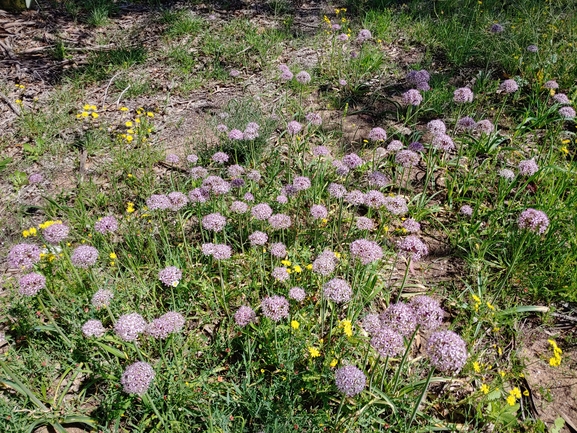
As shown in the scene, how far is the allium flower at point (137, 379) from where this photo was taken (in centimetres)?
190

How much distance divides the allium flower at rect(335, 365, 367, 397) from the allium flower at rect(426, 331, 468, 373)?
38 cm

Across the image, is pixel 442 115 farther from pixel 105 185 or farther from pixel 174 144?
pixel 105 185

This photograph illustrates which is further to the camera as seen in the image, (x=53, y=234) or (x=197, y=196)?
(x=197, y=196)

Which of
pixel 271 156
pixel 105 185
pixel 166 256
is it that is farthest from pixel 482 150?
pixel 105 185

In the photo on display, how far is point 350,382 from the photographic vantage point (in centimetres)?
187

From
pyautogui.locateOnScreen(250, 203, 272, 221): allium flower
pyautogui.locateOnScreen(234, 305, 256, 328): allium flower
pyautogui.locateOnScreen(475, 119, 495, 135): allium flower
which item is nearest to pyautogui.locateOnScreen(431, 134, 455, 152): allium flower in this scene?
pyautogui.locateOnScreen(475, 119, 495, 135): allium flower

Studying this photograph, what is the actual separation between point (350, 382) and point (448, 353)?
0.48m

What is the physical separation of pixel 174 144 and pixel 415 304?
11.6ft

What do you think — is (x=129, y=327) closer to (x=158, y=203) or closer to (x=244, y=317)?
(x=244, y=317)

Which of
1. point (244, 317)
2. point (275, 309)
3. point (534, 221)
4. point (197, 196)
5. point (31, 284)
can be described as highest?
point (534, 221)

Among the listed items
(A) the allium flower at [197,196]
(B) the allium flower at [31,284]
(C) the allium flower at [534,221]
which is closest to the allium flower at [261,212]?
(A) the allium flower at [197,196]

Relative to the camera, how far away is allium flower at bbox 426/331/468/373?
65.7 inches

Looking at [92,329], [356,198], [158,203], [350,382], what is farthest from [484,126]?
[92,329]

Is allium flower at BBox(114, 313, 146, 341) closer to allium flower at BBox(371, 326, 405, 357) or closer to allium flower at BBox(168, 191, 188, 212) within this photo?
allium flower at BBox(168, 191, 188, 212)
